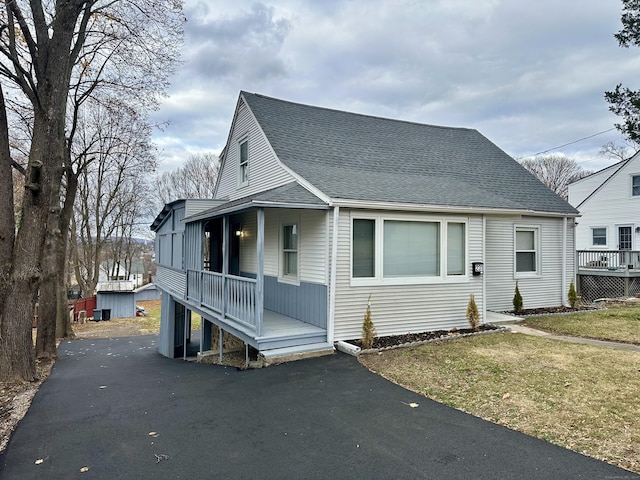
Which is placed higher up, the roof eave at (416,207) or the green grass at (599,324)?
the roof eave at (416,207)

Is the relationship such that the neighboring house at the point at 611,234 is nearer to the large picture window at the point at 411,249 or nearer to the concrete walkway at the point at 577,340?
the concrete walkway at the point at 577,340

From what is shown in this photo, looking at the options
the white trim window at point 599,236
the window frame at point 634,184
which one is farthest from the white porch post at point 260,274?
the white trim window at point 599,236

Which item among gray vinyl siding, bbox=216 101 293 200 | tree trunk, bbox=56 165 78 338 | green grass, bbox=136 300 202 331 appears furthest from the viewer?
green grass, bbox=136 300 202 331

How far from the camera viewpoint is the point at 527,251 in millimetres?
11492

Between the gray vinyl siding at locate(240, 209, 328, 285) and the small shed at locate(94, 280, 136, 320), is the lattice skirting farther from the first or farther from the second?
the small shed at locate(94, 280, 136, 320)

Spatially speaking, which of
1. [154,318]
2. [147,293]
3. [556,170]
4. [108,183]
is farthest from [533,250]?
[556,170]

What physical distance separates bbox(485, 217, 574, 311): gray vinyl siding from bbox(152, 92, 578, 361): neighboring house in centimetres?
4

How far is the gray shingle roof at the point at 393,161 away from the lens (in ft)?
28.8

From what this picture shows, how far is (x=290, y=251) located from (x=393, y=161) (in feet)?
14.8

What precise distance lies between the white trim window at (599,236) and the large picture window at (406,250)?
57.2ft

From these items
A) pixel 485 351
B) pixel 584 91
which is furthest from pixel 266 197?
pixel 584 91

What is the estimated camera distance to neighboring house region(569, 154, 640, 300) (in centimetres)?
1480

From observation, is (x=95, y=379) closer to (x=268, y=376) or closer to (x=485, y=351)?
(x=268, y=376)

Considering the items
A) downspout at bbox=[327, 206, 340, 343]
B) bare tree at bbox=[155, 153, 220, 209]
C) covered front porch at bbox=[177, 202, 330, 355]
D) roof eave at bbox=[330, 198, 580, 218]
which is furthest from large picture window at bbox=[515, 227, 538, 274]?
bare tree at bbox=[155, 153, 220, 209]
